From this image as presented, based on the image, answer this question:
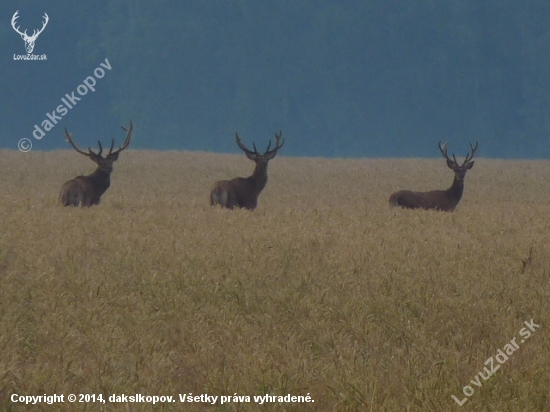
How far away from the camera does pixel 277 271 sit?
310 inches

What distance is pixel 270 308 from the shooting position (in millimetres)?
6840

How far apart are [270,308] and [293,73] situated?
14608 cm

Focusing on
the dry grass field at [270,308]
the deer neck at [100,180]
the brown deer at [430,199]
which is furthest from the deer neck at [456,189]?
the deer neck at [100,180]

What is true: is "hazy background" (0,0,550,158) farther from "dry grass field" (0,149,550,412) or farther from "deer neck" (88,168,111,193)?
"dry grass field" (0,149,550,412)

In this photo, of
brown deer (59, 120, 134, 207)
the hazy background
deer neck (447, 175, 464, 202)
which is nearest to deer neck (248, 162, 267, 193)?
brown deer (59, 120, 134, 207)

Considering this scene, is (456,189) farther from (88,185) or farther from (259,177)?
(88,185)

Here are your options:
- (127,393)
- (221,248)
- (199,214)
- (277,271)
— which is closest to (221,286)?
(277,271)

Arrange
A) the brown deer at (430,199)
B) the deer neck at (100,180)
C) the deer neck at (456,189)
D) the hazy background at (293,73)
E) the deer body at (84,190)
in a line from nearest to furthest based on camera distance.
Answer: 1. the deer body at (84,190)
2. the deer neck at (100,180)
3. the brown deer at (430,199)
4. the deer neck at (456,189)
5. the hazy background at (293,73)

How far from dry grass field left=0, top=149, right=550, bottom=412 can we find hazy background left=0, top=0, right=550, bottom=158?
128276 mm

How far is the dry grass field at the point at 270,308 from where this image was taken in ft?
16.8

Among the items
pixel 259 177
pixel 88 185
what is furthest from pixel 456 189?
pixel 88 185

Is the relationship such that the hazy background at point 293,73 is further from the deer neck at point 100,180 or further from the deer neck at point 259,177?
the deer neck at point 100,180

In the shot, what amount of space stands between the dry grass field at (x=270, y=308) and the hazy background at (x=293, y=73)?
12828 cm

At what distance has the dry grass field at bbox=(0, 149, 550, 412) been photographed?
16.8ft
